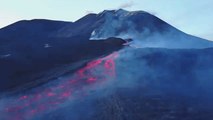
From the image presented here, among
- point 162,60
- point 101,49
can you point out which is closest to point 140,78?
point 162,60

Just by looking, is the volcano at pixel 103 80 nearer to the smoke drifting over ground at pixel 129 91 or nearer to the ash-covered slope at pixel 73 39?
the smoke drifting over ground at pixel 129 91

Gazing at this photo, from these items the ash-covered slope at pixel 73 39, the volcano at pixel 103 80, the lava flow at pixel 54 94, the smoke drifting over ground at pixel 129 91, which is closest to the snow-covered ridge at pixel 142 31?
the ash-covered slope at pixel 73 39

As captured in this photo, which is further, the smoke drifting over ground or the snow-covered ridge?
the snow-covered ridge

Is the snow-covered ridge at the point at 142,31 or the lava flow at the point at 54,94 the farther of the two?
the snow-covered ridge at the point at 142,31

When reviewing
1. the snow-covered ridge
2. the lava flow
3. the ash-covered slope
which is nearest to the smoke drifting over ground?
the lava flow

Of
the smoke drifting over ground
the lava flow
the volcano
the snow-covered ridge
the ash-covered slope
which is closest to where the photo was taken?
the smoke drifting over ground

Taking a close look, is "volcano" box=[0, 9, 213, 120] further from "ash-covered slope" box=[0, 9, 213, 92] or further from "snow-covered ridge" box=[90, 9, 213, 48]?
"snow-covered ridge" box=[90, 9, 213, 48]

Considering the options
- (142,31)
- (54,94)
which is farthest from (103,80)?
(142,31)
